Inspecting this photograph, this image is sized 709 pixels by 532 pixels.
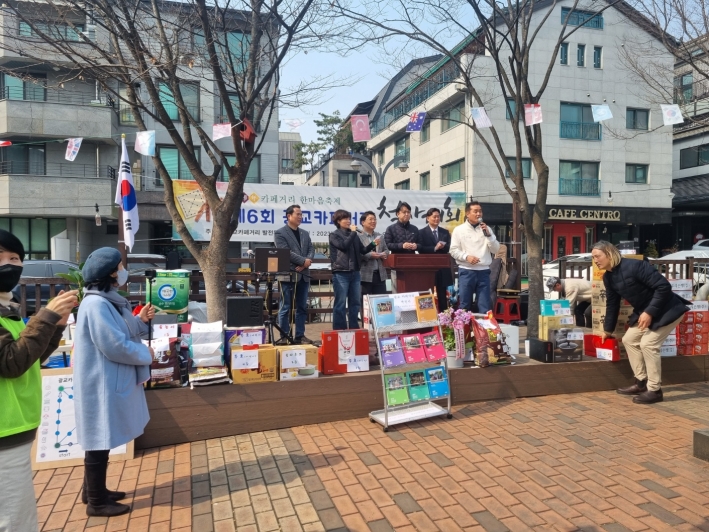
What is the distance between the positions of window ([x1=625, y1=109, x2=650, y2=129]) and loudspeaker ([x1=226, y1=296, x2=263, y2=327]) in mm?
24507

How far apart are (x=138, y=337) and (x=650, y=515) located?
11.6 ft

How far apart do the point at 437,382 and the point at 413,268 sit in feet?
5.88

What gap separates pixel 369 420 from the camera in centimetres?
494

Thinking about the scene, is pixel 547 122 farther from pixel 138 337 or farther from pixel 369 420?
pixel 138 337

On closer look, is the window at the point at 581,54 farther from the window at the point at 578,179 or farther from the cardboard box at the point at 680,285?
the cardboard box at the point at 680,285

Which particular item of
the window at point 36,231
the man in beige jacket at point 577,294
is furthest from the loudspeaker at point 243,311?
the window at point 36,231

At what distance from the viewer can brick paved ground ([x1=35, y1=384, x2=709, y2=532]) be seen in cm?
316

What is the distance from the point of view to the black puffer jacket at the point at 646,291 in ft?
17.0

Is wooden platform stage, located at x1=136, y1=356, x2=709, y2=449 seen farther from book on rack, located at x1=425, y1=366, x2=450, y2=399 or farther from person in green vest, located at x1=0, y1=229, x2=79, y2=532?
person in green vest, located at x1=0, y1=229, x2=79, y2=532

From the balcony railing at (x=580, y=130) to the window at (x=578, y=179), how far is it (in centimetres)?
123

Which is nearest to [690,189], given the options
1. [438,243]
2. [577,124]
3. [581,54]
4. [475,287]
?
[577,124]

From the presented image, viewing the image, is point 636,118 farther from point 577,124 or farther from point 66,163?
point 66,163

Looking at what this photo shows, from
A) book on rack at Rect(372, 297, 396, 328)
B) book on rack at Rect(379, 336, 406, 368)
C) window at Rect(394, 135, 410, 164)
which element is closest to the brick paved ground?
book on rack at Rect(379, 336, 406, 368)

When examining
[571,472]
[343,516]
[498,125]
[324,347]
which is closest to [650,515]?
[571,472]
